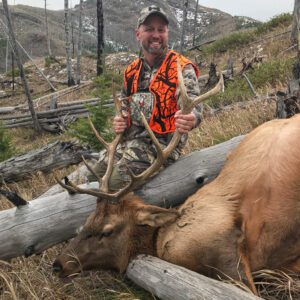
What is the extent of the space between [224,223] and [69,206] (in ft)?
5.52

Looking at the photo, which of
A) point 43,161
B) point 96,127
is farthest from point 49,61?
point 96,127

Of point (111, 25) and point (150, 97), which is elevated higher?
point (111, 25)

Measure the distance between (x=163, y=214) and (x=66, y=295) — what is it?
1.12 m

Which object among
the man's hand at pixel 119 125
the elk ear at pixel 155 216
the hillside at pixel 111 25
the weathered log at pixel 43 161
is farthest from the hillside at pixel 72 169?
the hillside at pixel 111 25

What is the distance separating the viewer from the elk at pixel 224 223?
3461mm

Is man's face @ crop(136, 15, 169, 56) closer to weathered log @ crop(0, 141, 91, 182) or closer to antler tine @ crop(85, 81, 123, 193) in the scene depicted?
antler tine @ crop(85, 81, 123, 193)

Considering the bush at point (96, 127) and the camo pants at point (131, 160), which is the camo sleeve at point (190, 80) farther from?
the bush at point (96, 127)

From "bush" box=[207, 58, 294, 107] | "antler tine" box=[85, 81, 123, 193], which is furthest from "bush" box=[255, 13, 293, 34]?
"antler tine" box=[85, 81, 123, 193]

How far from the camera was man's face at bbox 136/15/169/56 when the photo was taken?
493 cm

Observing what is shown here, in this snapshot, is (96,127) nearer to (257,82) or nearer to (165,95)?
(165,95)

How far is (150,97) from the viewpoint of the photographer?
490 centimetres

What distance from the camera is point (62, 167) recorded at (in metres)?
7.61

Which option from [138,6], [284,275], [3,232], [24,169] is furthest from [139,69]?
[138,6]

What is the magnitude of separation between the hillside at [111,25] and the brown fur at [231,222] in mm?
61598
